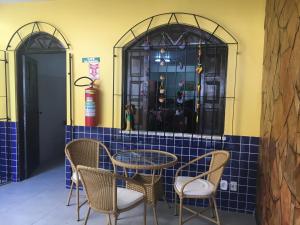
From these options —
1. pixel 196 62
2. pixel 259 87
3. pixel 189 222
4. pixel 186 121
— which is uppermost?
pixel 196 62

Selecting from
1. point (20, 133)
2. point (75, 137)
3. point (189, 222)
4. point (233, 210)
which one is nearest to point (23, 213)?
point (75, 137)

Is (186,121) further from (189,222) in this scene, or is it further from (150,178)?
(189,222)

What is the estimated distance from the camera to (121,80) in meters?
3.14

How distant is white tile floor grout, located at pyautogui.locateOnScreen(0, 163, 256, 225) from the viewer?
263 centimetres

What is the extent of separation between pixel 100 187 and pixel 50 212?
3.60 ft

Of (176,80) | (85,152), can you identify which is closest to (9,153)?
(85,152)

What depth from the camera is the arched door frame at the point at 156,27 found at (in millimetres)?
2785

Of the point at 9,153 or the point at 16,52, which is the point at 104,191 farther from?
the point at 16,52

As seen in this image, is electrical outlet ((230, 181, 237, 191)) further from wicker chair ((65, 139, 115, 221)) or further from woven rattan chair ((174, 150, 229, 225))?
wicker chair ((65, 139, 115, 221))

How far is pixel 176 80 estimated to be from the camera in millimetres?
3074

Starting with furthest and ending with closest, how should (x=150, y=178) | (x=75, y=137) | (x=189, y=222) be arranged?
(x=75, y=137)
(x=150, y=178)
(x=189, y=222)

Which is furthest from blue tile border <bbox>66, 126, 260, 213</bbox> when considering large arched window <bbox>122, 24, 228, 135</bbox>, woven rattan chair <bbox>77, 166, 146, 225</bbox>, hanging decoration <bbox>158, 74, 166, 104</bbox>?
woven rattan chair <bbox>77, 166, 146, 225</bbox>

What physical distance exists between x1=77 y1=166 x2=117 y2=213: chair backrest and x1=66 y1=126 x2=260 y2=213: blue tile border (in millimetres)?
1092

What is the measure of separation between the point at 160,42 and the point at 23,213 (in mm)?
2388
